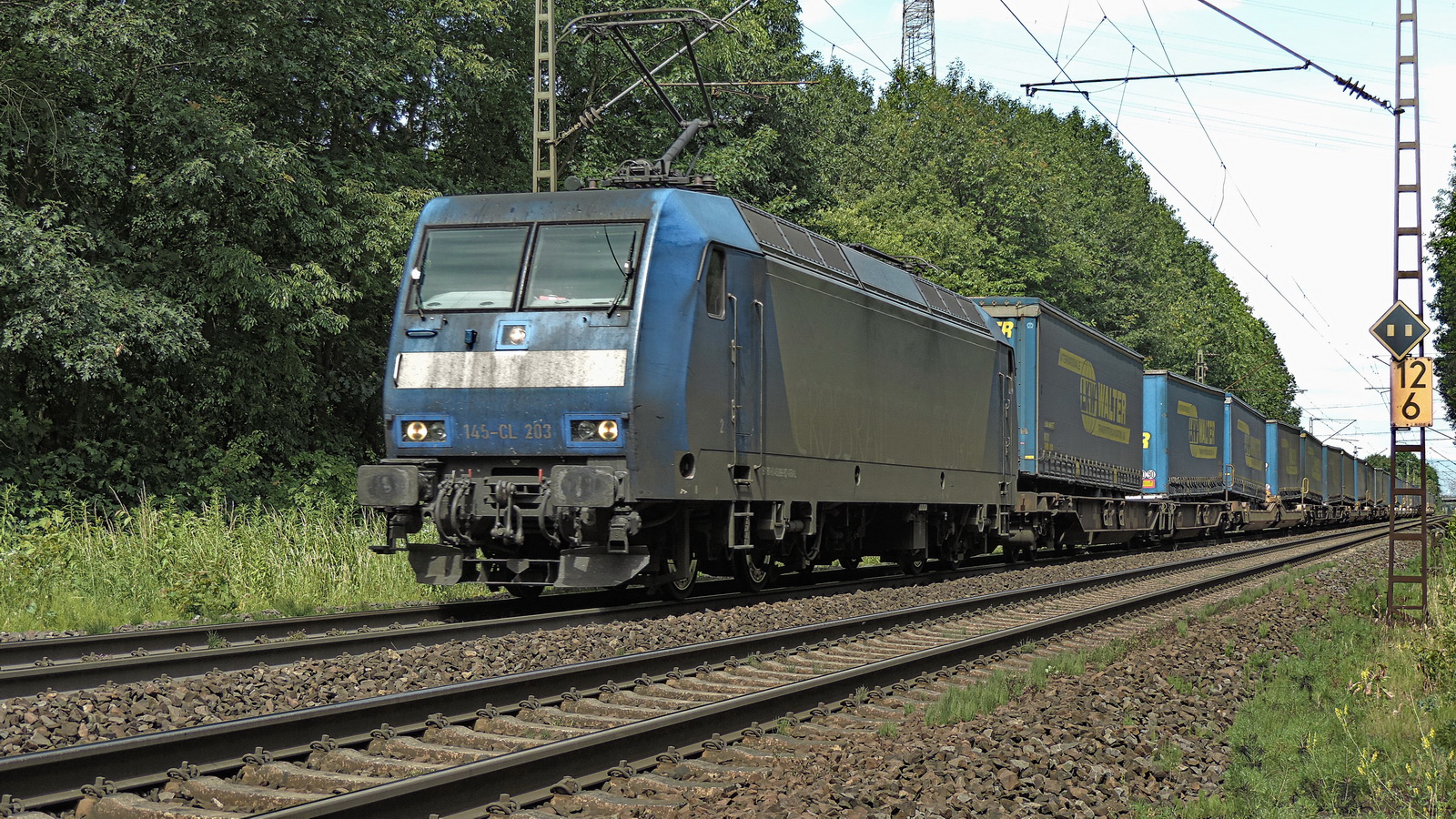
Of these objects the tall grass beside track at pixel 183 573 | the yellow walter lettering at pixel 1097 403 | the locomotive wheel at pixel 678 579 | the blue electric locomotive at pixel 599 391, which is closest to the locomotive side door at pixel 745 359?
the blue electric locomotive at pixel 599 391

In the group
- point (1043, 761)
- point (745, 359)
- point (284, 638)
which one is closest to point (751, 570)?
point (745, 359)

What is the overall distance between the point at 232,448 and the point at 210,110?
17.5 feet

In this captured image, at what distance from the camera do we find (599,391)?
392 inches

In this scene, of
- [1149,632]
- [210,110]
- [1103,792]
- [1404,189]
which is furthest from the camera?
[210,110]

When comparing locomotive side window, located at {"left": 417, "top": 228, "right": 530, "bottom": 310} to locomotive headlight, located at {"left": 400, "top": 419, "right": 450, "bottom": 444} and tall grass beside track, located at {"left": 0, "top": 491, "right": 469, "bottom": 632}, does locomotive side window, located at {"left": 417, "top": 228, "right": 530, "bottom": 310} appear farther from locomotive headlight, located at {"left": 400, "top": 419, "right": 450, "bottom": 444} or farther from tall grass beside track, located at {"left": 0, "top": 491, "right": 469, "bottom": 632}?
tall grass beside track, located at {"left": 0, "top": 491, "right": 469, "bottom": 632}

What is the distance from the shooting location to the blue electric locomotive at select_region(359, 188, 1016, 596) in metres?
10.0

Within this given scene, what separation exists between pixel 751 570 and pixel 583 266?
3.92m

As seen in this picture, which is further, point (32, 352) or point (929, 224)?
point (929, 224)

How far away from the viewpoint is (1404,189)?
13.7 m

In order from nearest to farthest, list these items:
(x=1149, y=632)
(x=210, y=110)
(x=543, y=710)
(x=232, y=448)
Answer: (x=543, y=710) → (x=1149, y=632) → (x=210, y=110) → (x=232, y=448)

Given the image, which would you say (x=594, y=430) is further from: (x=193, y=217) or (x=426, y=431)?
(x=193, y=217)

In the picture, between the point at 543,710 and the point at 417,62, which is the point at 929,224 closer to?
the point at 417,62

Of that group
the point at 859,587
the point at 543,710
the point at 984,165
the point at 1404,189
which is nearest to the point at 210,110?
the point at 859,587

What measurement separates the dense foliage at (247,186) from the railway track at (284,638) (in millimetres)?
7014
